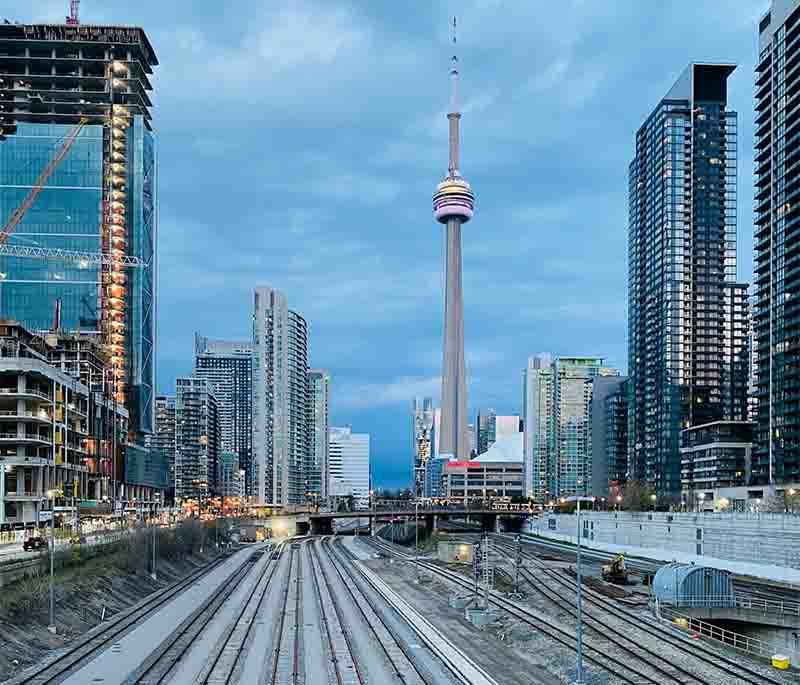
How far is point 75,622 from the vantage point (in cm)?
6247

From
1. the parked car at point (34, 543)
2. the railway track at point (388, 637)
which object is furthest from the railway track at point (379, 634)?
the parked car at point (34, 543)

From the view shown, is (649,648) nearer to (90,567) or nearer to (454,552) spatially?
(90,567)

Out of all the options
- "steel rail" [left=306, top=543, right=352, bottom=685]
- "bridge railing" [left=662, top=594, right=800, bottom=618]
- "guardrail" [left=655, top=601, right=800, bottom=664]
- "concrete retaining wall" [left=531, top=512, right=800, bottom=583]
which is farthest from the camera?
"concrete retaining wall" [left=531, top=512, right=800, bottom=583]

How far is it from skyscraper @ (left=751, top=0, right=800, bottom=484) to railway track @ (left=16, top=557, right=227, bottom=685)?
120128 millimetres

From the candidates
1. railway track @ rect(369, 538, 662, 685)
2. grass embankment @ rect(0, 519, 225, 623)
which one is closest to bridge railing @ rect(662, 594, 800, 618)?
railway track @ rect(369, 538, 662, 685)

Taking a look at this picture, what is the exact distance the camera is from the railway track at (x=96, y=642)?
1884 inches

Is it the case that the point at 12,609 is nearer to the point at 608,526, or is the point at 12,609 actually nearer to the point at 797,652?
the point at 797,652

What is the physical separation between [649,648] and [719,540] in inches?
1841

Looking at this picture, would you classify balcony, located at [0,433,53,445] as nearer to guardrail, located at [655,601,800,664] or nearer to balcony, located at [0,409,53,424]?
balcony, located at [0,409,53,424]

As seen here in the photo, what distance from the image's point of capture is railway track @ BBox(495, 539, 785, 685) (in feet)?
155

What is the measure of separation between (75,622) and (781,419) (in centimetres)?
14196

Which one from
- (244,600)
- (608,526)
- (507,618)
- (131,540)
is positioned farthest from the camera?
(608,526)

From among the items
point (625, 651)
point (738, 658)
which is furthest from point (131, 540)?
point (738, 658)

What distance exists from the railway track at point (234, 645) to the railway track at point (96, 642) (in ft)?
22.1
